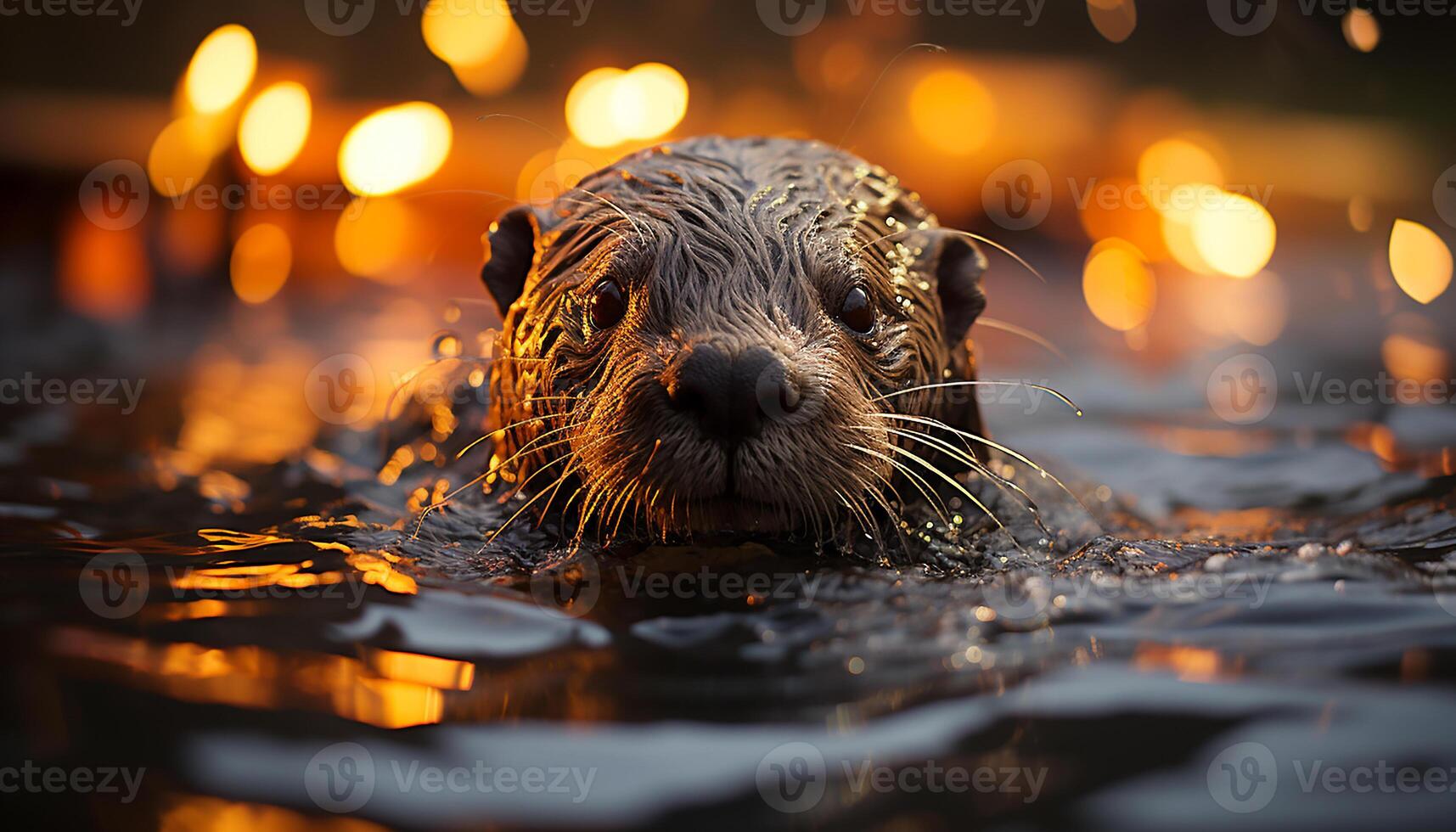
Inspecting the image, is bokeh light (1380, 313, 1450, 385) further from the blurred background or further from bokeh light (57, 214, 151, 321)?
bokeh light (57, 214, 151, 321)

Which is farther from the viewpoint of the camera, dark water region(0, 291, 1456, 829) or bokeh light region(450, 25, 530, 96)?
bokeh light region(450, 25, 530, 96)

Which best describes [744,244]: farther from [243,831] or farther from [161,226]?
[161,226]

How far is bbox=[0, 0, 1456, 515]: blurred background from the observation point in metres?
10.4

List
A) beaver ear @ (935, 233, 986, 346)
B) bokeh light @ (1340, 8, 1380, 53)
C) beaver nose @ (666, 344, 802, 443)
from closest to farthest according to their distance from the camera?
1. beaver nose @ (666, 344, 802, 443)
2. beaver ear @ (935, 233, 986, 346)
3. bokeh light @ (1340, 8, 1380, 53)

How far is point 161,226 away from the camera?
13375 mm

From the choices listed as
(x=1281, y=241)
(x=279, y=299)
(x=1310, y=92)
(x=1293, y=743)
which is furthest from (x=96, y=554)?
(x=1310, y=92)

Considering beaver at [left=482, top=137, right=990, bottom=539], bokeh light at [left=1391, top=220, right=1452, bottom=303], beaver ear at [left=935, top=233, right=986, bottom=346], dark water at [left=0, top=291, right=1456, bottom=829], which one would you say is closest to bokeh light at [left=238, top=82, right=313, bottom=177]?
dark water at [left=0, top=291, right=1456, bottom=829]

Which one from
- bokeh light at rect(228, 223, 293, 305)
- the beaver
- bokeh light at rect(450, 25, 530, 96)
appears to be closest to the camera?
the beaver

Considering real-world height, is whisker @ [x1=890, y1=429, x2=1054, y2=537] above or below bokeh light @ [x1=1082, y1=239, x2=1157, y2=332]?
below

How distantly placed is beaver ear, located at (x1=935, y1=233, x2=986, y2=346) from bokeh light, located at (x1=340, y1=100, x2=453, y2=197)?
36.5 ft

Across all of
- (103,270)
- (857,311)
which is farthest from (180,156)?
(857,311)

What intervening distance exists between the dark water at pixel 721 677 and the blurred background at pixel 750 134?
426 cm

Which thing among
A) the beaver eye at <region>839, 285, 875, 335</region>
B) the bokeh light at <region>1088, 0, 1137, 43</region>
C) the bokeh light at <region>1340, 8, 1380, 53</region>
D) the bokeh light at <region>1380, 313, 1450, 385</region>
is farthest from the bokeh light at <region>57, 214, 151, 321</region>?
the bokeh light at <region>1088, 0, 1137, 43</region>

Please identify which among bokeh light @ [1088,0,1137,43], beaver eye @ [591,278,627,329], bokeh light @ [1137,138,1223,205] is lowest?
beaver eye @ [591,278,627,329]
